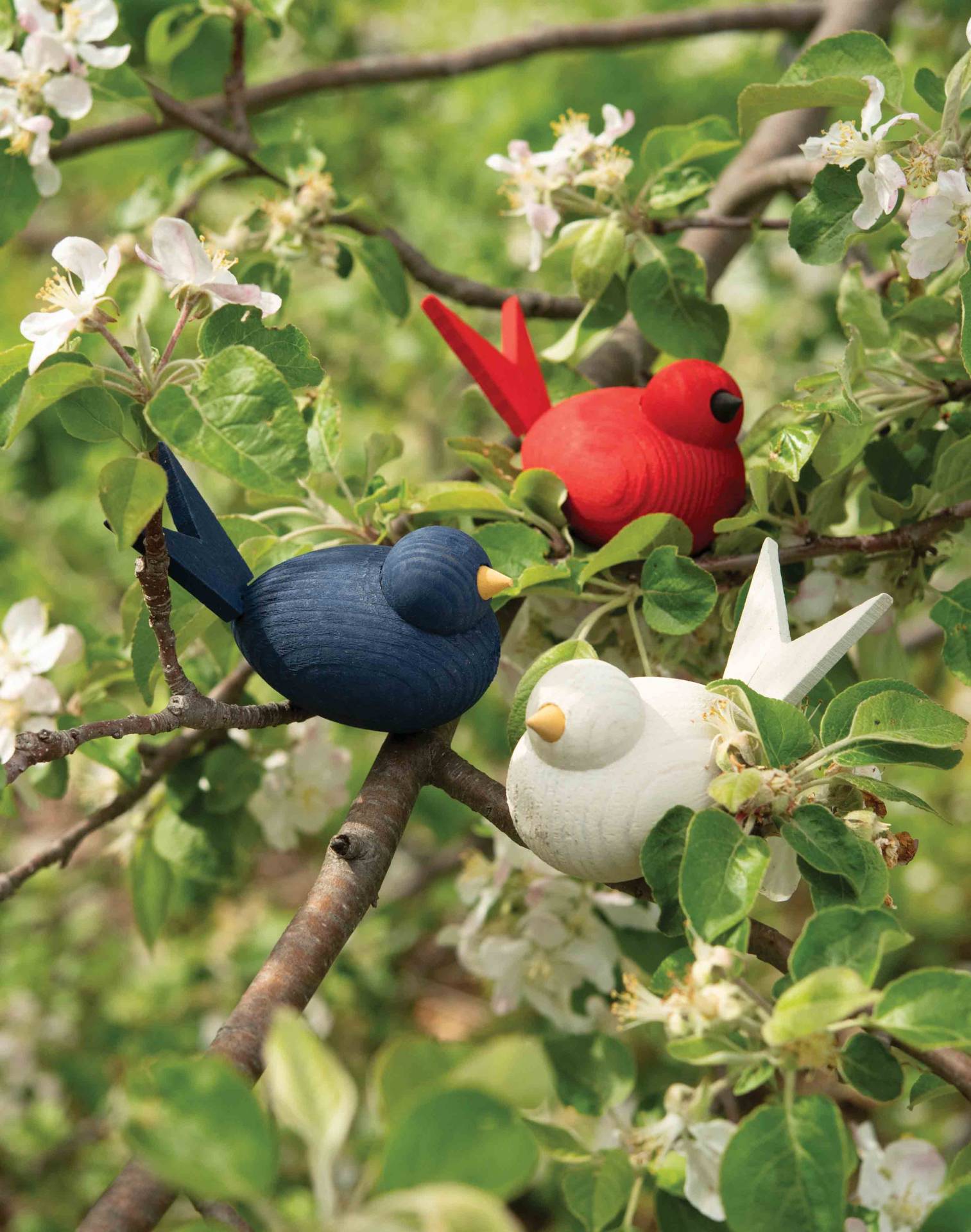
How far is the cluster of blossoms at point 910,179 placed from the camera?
29.0 inches

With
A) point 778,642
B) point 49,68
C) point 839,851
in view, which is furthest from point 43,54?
point 839,851

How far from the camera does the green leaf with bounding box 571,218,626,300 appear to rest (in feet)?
3.21

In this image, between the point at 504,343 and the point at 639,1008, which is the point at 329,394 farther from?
the point at 639,1008

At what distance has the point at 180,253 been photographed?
0.65 m

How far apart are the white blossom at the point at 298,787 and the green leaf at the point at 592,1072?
307 millimetres

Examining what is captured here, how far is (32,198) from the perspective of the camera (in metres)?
1.07

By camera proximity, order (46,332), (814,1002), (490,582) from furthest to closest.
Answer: (490,582) → (46,332) → (814,1002)

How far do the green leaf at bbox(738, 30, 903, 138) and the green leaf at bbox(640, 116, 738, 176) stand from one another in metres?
0.17

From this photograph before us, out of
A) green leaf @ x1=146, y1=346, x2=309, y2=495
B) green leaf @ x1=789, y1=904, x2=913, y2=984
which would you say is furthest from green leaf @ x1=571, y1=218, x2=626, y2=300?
green leaf @ x1=789, y1=904, x2=913, y2=984

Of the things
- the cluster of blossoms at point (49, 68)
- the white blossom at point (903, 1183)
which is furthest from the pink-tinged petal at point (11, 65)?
the white blossom at point (903, 1183)

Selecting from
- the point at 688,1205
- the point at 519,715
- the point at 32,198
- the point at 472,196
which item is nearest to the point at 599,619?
the point at 519,715

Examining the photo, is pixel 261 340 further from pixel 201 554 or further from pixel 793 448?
pixel 793 448

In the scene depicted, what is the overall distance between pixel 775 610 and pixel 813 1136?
31 cm

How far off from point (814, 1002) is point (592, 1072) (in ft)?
1.59
